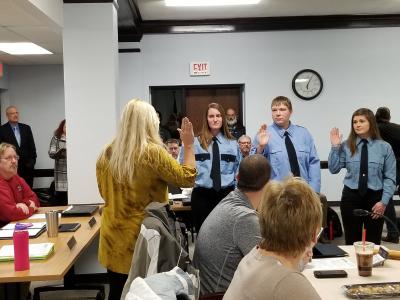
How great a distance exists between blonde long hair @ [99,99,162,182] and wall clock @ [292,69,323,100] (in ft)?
17.9

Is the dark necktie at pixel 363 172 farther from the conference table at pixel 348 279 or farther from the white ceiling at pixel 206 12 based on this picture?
the white ceiling at pixel 206 12

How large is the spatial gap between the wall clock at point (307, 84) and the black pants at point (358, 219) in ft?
13.2

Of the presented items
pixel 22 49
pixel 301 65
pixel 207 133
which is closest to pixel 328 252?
pixel 207 133

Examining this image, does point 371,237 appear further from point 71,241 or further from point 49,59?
point 49,59

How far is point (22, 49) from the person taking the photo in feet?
21.6

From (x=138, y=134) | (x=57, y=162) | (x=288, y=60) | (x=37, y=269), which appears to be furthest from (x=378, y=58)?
(x=37, y=269)

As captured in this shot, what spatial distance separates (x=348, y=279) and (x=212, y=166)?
188 cm

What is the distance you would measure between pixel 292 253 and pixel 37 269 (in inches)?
58.3

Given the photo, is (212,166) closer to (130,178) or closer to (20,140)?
(130,178)

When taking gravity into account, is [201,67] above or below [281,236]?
above

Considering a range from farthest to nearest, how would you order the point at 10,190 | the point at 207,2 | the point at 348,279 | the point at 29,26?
1. the point at 207,2
2. the point at 29,26
3. the point at 10,190
4. the point at 348,279

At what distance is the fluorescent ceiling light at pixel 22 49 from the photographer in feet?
20.2

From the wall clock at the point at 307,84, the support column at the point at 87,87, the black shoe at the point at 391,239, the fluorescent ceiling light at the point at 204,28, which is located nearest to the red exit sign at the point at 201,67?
the fluorescent ceiling light at the point at 204,28

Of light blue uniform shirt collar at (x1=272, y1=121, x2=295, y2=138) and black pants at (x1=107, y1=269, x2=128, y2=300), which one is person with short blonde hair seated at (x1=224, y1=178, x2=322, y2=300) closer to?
black pants at (x1=107, y1=269, x2=128, y2=300)
